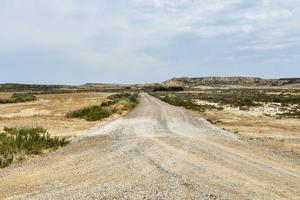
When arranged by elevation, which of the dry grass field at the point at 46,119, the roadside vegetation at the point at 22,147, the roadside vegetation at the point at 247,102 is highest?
the roadside vegetation at the point at 22,147

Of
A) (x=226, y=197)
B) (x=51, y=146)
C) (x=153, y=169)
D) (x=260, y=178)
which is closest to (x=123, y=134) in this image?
(x=51, y=146)

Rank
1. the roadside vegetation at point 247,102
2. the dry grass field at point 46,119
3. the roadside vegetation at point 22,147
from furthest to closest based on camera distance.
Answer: the roadside vegetation at point 247,102
the dry grass field at point 46,119
the roadside vegetation at point 22,147

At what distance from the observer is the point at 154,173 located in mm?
14688

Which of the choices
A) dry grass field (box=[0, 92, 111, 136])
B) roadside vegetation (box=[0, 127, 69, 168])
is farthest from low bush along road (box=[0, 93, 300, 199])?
dry grass field (box=[0, 92, 111, 136])

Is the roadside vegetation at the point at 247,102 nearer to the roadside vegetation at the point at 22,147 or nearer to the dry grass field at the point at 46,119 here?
the dry grass field at the point at 46,119

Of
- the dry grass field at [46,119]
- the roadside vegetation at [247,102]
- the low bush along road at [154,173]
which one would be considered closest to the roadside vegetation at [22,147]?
the low bush along road at [154,173]

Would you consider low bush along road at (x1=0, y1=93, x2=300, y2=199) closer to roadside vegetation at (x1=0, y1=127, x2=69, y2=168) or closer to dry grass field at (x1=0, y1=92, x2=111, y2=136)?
roadside vegetation at (x1=0, y1=127, x2=69, y2=168)

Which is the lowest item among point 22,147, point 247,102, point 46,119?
point 247,102

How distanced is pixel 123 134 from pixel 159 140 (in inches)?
174

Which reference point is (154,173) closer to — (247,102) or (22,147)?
(22,147)

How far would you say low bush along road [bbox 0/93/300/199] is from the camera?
39.5 ft

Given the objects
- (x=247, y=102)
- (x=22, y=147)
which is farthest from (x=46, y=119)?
(x=247, y=102)

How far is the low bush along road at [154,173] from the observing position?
1205cm

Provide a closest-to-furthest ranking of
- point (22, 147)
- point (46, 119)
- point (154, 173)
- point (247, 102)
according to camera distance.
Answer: point (154, 173)
point (22, 147)
point (46, 119)
point (247, 102)
